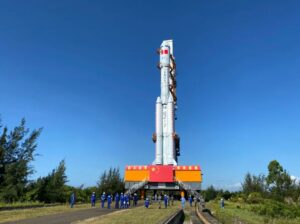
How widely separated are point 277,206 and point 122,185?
2725cm

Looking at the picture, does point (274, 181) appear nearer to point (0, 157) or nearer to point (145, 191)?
point (145, 191)

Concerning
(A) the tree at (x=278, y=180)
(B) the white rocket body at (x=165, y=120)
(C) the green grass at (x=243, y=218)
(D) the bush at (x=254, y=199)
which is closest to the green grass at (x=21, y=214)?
(C) the green grass at (x=243, y=218)

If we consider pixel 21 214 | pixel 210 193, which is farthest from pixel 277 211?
pixel 210 193

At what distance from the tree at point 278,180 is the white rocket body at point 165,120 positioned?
789 inches

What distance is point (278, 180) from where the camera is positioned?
65.6 metres

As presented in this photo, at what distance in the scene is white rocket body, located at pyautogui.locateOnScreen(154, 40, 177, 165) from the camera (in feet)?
198

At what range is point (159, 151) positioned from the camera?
6031 cm

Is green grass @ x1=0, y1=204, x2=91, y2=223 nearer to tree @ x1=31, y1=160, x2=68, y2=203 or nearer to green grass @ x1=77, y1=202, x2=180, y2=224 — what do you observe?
green grass @ x1=77, y1=202, x2=180, y2=224

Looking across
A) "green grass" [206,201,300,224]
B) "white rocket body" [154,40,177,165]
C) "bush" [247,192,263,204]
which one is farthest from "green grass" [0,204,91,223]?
"bush" [247,192,263,204]

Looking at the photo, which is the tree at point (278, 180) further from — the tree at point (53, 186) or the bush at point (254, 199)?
the tree at point (53, 186)

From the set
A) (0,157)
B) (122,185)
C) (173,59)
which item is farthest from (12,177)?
(173,59)

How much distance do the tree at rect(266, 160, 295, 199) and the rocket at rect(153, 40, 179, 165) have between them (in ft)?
61.0

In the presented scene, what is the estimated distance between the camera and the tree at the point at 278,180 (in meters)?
64.5

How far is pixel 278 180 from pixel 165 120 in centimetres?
2431
